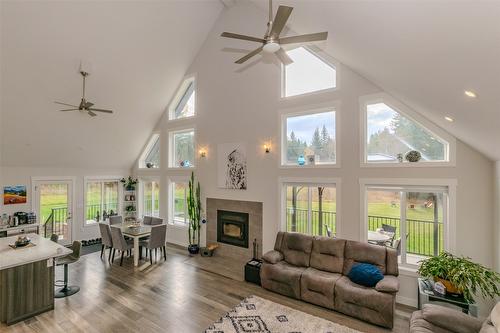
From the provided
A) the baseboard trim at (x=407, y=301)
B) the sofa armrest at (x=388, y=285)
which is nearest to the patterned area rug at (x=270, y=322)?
the sofa armrest at (x=388, y=285)

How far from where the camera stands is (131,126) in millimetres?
7652

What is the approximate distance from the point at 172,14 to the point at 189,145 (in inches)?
139

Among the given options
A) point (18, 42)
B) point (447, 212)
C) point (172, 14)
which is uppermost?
point (172, 14)

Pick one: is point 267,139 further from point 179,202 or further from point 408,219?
point 179,202

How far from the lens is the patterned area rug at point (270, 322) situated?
3547 millimetres

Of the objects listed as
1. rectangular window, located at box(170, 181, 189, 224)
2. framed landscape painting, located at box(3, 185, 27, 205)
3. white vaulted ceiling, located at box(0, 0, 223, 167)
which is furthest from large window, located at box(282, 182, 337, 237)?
framed landscape painting, located at box(3, 185, 27, 205)

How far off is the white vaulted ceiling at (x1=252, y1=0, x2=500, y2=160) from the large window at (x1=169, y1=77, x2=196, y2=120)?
13.8ft

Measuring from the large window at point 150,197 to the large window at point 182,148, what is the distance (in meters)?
1.18

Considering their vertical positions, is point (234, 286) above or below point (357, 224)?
below

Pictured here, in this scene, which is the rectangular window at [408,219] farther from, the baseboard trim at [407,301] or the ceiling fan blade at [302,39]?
the ceiling fan blade at [302,39]

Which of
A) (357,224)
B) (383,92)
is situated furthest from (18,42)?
(357,224)

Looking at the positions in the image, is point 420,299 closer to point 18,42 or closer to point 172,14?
point 172,14

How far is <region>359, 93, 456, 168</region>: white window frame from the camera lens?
4.07 metres

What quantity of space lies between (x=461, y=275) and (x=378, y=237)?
4.54ft
